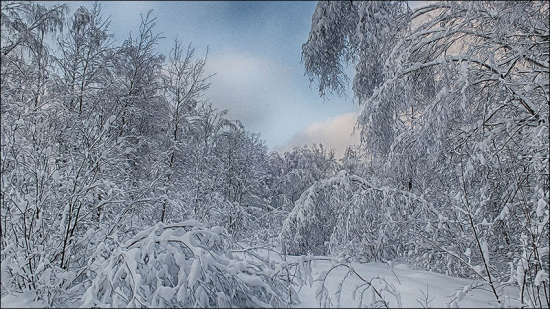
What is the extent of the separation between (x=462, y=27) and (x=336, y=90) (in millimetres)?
2009

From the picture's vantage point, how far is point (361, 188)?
4.47 meters

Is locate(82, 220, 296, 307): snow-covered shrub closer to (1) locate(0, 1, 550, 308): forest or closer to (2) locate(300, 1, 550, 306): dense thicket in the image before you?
(1) locate(0, 1, 550, 308): forest

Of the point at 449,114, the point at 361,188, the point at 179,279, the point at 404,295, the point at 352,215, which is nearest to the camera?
the point at 179,279

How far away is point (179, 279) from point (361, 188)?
2.95 meters

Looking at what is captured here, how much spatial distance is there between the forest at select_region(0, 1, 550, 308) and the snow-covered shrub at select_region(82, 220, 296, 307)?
0.04 ft

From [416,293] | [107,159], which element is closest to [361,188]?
[416,293]

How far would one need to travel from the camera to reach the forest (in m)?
2.38

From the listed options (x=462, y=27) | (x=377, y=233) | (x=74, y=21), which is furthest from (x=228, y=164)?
(x=462, y=27)

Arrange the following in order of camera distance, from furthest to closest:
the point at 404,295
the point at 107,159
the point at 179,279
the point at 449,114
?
the point at 449,114 < the point at 107,159 < the point at 404,295 < the point at 179,279

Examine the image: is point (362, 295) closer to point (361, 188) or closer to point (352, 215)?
point (352, 215)

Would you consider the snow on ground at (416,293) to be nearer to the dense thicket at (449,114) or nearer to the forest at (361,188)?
the forest at (361,188)

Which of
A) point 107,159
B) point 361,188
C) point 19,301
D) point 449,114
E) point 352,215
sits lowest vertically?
point 19,301

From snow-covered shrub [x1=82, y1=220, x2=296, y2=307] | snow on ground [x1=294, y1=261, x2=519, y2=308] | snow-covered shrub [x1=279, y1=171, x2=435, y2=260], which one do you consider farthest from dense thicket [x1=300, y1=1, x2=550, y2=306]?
snow-covered shrub [x1=82, y1=220, x2=296, y2=307]

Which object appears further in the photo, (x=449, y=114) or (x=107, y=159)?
(x=449, y=114)
